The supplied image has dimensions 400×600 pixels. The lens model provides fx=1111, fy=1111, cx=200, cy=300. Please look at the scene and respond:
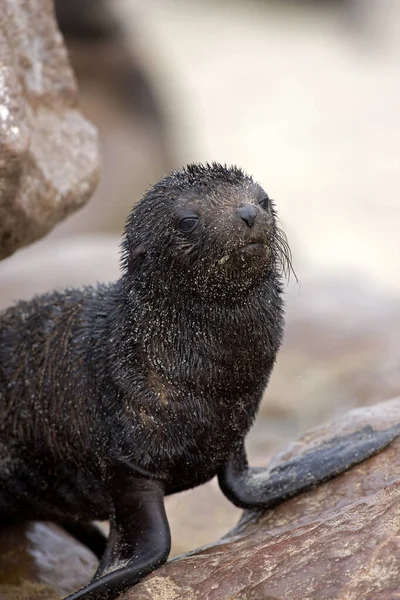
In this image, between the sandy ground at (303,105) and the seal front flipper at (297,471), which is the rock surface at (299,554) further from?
the sandy ground at (303,105)

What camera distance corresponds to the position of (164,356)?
200 inches

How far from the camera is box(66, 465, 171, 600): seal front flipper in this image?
4.91 metres

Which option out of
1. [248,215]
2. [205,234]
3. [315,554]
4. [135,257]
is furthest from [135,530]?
[248,215]

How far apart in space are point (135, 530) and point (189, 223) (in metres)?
1.45

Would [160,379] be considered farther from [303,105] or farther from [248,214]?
[303,105]

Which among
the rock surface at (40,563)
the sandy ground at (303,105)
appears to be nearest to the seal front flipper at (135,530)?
the rock surface at (40,563)

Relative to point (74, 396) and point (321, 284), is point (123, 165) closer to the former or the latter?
point (321, 284)

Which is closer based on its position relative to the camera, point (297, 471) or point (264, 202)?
point (264, 202)

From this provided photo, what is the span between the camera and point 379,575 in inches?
164

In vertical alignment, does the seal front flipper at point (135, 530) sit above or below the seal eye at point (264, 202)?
below

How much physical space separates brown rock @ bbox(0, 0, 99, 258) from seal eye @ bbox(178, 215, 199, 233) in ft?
4.08

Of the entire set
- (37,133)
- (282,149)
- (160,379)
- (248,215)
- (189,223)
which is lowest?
(160,379)

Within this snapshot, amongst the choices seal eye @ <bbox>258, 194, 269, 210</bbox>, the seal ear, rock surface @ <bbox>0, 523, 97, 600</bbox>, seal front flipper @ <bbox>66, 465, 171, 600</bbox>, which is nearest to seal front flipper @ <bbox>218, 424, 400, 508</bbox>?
seal front flipper @ <bbox>66, 465, 171, 600</bbox>

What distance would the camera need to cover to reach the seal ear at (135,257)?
5.05m
